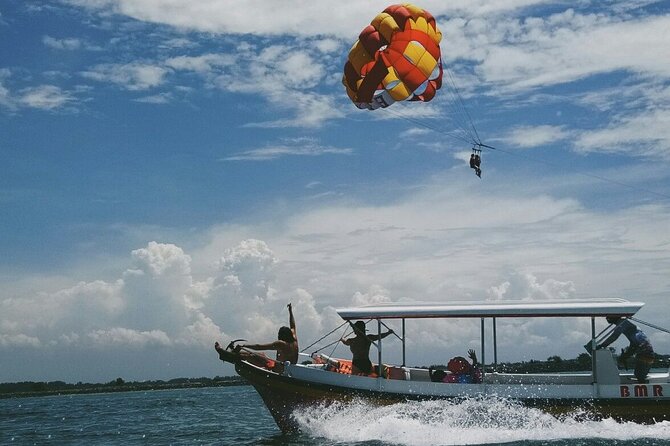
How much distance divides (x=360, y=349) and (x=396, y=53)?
909 centimetres

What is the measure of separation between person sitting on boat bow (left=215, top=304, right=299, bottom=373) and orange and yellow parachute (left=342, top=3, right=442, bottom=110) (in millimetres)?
7645

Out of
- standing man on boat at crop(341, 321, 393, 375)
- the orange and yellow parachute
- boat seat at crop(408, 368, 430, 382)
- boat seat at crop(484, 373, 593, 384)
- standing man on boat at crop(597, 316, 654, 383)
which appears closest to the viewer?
standing man on boat at crop(597, 316, 654, 383)

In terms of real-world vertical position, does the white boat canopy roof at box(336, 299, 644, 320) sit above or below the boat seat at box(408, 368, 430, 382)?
above

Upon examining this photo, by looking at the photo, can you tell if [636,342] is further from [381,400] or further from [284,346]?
[284,346]

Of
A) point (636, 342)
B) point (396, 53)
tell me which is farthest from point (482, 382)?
point (396, 53)

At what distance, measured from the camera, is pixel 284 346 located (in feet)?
60.3

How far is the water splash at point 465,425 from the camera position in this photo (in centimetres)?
1625

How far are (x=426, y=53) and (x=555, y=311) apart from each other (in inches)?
366

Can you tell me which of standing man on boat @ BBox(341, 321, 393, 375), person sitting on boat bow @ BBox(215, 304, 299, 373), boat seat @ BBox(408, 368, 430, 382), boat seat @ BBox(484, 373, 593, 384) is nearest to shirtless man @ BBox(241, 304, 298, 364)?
person sitting on boat bow @ BBox(215, 304, 299, 373)

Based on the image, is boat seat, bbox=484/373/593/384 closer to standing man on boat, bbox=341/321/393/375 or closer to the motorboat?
the motorboat

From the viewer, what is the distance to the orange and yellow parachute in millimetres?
21344

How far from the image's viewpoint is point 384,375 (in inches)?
715

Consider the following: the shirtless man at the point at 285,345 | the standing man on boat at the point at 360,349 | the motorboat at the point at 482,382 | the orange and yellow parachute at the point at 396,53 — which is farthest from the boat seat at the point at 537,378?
the orange and yellow parachute at the point at 396,53

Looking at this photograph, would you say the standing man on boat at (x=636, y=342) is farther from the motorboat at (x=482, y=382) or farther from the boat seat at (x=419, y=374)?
the boat seat at (x=419, y=374)
